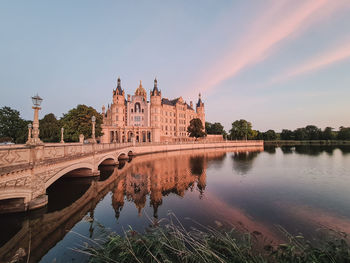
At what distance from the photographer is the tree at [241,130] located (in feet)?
299

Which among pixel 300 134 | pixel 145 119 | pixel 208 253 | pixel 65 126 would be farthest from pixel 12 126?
pixel 300 134

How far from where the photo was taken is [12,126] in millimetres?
42000

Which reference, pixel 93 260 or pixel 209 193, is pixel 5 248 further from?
pixel 209 193

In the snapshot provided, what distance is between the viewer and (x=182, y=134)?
272ft

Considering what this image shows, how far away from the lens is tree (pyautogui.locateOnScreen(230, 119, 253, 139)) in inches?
3588

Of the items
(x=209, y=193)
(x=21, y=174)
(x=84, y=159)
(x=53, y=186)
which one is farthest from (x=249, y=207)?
(x=53, y=186)

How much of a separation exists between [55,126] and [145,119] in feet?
107

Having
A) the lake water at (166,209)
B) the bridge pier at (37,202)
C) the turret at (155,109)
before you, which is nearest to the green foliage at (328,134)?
the turret at (155,109)

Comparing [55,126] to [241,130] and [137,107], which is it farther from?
[241,130]

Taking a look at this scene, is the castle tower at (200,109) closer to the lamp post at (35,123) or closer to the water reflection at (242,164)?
the water reflection at (242,164)

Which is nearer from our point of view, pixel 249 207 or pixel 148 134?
pixel 249 207

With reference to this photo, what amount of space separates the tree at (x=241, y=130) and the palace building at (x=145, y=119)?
29.2 metres

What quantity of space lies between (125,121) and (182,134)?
28.7m

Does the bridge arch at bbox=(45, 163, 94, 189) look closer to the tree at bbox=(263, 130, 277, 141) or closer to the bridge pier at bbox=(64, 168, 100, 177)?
the bridge pier at bbox=(64, 168, 100, 177)
